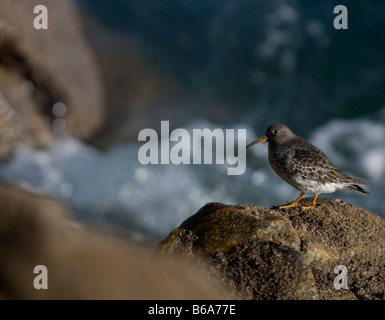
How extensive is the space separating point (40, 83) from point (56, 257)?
11657 millimetres

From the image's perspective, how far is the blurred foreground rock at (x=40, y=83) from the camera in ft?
41.8

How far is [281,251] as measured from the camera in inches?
181

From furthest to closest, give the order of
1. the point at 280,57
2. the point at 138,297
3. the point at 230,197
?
the point at 280,57 < the point at 230,197 < the point at 138,297

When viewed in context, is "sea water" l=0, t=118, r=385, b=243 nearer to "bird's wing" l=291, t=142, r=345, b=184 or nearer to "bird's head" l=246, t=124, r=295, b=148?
"bird's head" l=246, t=124, r=295, b=148

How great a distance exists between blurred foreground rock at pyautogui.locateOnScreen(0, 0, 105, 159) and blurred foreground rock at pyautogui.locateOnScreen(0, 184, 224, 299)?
10.9 meters

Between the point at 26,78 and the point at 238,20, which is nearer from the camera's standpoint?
the point at 26,78

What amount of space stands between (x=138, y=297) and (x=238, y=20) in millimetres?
17723

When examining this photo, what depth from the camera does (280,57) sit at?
17828 mm

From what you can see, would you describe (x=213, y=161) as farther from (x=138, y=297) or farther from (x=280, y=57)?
(x=138, y=297)

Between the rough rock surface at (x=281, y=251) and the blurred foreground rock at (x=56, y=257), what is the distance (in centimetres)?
197

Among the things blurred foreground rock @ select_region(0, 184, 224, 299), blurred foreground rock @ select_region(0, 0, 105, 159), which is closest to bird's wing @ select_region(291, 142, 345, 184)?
blurred foreground rock @ select_region(0, 184, 224, 299)

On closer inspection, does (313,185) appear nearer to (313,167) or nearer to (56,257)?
(313,167)
